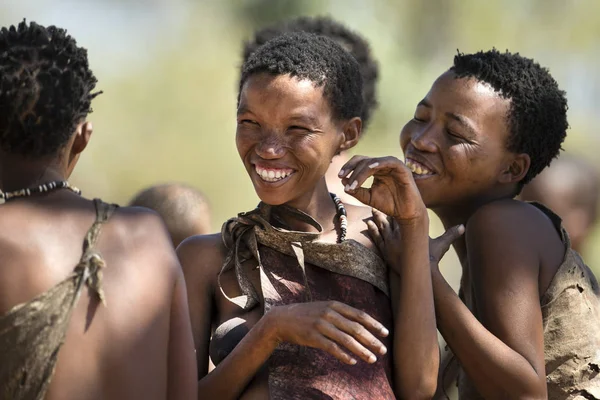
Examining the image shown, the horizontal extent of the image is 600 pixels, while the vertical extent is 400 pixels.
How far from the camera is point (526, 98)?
12.3 ft

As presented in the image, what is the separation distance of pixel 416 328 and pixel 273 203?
0.61 m

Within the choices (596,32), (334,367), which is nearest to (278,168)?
(334,367)

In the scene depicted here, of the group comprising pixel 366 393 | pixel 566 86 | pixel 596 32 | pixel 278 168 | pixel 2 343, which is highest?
pixel 596 32

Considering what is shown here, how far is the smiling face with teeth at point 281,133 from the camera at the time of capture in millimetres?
3186

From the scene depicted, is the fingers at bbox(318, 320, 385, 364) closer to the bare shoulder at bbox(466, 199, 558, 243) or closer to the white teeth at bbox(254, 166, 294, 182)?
the white teeth at bbox(254, 166, 294, 182)

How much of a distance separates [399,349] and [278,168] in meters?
0.69

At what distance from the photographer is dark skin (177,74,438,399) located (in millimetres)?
3006

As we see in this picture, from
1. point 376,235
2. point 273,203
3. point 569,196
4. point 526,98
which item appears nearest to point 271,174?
point 273,203

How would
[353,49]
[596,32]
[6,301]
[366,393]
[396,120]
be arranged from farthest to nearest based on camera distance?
[596,32]
[396,120]
[353,49]
[366,393]
[6,301]

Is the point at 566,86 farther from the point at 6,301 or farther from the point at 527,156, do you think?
the point at 6,301

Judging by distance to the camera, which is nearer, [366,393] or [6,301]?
[6,301]

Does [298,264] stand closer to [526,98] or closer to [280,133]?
[280,133]

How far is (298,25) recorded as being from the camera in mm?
5199

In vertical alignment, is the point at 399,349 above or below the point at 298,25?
below
